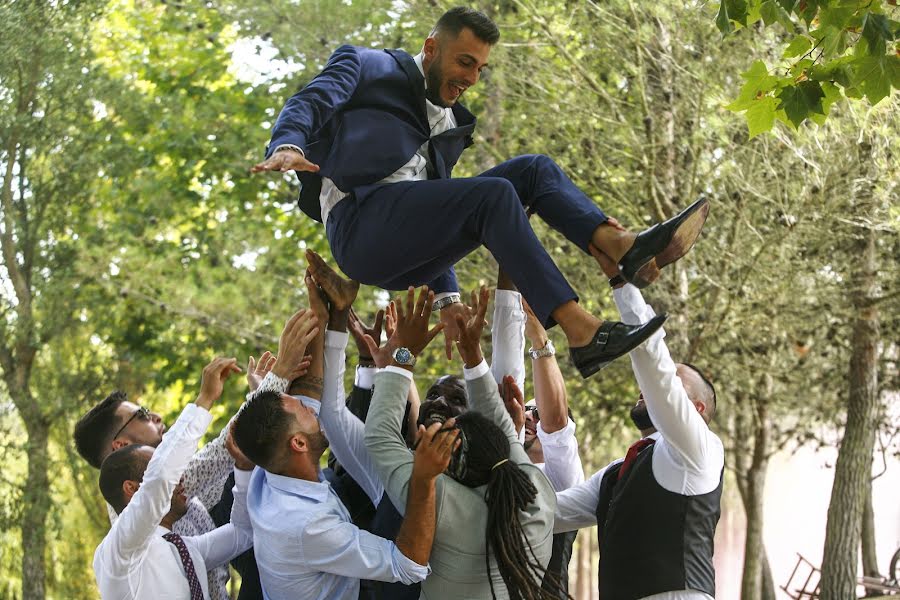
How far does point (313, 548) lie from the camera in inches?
144

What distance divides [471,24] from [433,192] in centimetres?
64

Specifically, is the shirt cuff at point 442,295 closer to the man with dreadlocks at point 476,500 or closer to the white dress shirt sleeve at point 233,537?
the man with dreadlocks at point 476,500

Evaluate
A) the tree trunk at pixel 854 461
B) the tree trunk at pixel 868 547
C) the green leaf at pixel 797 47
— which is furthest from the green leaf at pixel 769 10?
the tree trunk at pixel 868 547

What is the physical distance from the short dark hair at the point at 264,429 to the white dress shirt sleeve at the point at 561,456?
4.00 feet

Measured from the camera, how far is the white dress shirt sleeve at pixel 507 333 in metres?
4.45

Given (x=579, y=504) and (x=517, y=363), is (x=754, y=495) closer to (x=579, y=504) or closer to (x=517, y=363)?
(x=579, y=504)

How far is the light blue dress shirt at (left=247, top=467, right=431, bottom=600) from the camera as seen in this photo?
3.60 m

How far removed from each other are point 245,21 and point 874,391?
289 inches

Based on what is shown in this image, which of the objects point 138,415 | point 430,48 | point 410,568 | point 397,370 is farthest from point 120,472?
point 430,48

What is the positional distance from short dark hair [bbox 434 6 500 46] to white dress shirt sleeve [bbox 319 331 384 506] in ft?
4.14

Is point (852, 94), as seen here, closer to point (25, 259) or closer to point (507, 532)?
point (507, 532)

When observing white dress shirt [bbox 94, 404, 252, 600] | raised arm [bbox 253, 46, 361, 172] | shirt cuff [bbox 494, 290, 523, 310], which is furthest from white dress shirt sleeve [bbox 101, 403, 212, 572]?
shirt cuff [bbox 494, 290, 523, 310]

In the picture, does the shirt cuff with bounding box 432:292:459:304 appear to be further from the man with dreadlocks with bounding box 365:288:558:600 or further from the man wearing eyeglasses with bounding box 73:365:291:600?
the man wearing eyeglasses with bounding box 73:365:291:600

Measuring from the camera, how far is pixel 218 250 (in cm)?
1203
